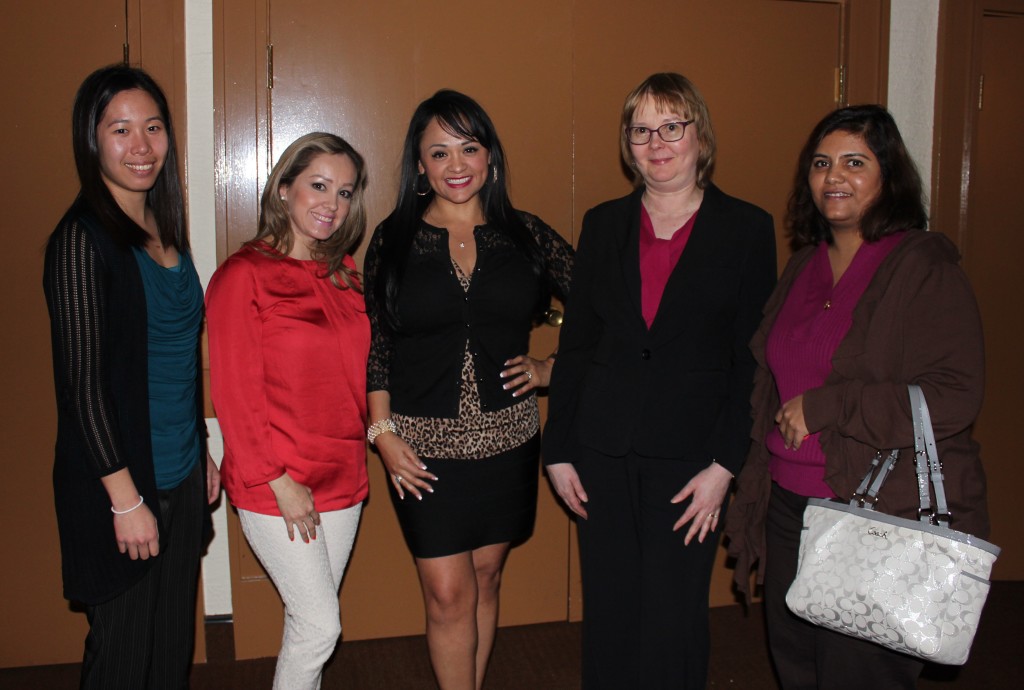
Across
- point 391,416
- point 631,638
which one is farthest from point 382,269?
point 631,638

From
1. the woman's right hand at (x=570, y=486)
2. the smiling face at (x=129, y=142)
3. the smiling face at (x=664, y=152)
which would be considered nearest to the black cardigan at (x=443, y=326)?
the woman's right hand at (x=570, y=486)

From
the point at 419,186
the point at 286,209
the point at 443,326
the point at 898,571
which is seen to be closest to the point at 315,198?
the point at 286,209

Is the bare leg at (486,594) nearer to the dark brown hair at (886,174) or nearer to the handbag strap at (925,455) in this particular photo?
the handbag strap at (925,455)

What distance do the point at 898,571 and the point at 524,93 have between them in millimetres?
1995

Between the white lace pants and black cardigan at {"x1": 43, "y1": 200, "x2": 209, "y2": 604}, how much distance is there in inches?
10.7

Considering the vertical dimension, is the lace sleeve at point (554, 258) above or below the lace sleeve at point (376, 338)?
above

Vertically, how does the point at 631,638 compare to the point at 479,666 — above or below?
above

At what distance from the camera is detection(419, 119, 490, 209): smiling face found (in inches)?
87.0

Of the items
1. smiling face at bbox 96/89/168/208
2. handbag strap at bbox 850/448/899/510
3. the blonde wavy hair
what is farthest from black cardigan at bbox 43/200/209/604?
handbag strap at bbox 850/448/899/510

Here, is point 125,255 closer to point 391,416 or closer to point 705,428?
point 391,416

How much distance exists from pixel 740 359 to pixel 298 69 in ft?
5.88

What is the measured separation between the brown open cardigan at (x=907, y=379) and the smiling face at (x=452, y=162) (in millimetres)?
1056

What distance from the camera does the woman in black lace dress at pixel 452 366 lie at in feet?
7.19

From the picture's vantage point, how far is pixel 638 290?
1.98m
